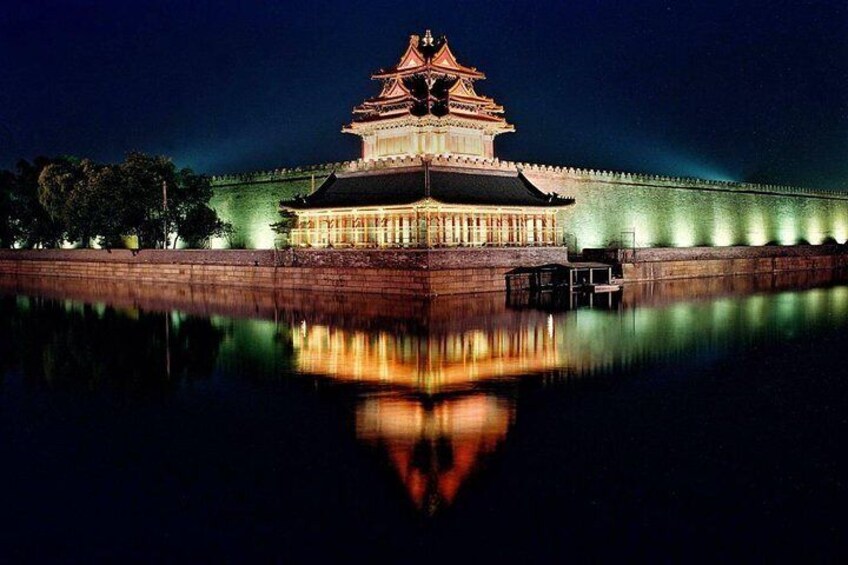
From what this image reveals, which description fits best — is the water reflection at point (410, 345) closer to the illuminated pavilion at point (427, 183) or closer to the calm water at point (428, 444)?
the calm water at point (428, 444)

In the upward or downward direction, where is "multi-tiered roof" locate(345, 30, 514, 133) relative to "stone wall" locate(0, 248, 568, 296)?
upward

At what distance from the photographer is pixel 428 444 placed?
7.91 m

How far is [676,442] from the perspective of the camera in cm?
800

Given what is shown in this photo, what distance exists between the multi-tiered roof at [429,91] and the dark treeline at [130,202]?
26.4 ft

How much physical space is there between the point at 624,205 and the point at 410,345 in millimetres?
21088

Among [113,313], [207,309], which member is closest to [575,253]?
[207,309]

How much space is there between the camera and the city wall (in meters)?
31.3

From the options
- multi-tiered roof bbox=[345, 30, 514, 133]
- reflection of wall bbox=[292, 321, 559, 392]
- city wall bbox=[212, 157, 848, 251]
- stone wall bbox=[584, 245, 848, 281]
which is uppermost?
multi-tiered roof bbox=[345, 30, 514, 133]

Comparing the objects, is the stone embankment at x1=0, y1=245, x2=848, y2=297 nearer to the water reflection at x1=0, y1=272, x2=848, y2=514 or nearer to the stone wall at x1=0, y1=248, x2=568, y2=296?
the stone wall at x1=0, y1=248, x2=568, y2=296

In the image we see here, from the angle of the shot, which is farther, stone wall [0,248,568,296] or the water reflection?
stone wall [0,248,568,296]

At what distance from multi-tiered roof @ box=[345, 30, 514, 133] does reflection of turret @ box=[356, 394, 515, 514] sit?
769 inches

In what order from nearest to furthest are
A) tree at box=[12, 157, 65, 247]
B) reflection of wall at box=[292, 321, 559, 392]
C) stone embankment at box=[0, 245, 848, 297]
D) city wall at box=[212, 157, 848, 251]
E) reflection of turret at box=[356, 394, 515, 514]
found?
reflection of turret at box=[356, 394, 515, 514]
reflection of wall at box=[292, 321, 559, 392]
stone embankment at box=[0, 245, 848, 297]
city wall at box=[212, 157, 848, 251]
tree at box=[12, 157, 65, 247]

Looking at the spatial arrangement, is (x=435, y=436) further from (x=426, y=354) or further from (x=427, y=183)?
(x=427, y=183)

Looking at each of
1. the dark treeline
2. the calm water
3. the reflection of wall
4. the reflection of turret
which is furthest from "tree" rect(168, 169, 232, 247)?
the reflection of turret
